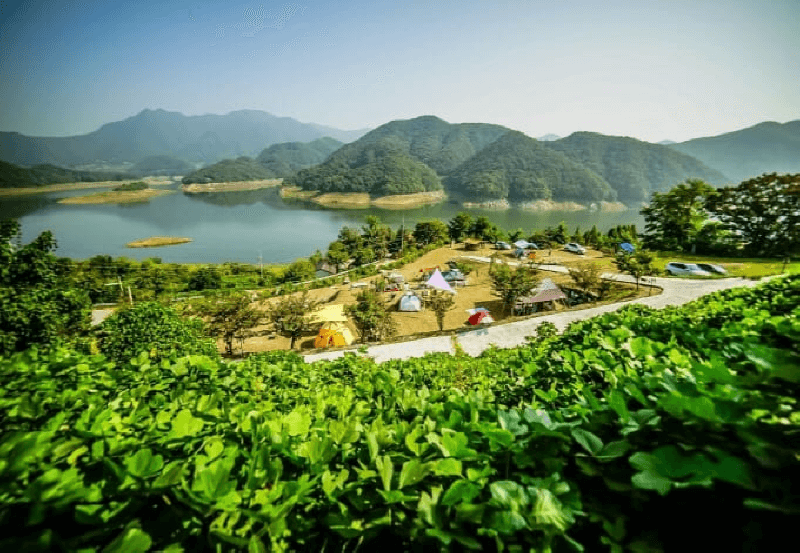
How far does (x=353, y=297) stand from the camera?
25.4 meters

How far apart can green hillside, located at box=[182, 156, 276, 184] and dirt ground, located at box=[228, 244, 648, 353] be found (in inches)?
5830

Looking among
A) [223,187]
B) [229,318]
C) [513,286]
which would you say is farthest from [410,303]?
[223,187]

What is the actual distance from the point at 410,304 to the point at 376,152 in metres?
169

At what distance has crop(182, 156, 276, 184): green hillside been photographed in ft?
511

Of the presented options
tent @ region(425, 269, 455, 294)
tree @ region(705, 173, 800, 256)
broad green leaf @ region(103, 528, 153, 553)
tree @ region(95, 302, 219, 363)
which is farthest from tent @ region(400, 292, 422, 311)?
tree @ region(705, 173, 800, 256)

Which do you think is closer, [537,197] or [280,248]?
[280,248]

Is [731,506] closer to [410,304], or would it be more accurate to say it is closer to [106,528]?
[106,528]

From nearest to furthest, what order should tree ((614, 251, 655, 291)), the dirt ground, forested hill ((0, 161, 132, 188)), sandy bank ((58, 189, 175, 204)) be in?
the dirt ground < tree ((614, 251, 655, 291)) < forested hill ((0, 161, 132, 188)) < sandy bank ((58, 189, 175, 204))

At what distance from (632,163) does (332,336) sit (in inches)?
7594

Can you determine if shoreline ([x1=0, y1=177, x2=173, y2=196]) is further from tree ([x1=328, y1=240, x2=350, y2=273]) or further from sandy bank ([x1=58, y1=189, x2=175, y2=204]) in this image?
tree ([x1=328, y1=240, x2=350, y2=273])

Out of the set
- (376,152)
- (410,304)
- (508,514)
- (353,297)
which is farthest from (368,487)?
(376,152)

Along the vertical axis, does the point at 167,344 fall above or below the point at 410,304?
above

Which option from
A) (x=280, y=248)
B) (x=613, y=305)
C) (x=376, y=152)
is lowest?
(x=280, y=248)

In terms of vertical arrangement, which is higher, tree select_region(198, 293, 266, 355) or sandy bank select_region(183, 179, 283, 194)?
sandy bank select_region(183, 179, 283, 194)
